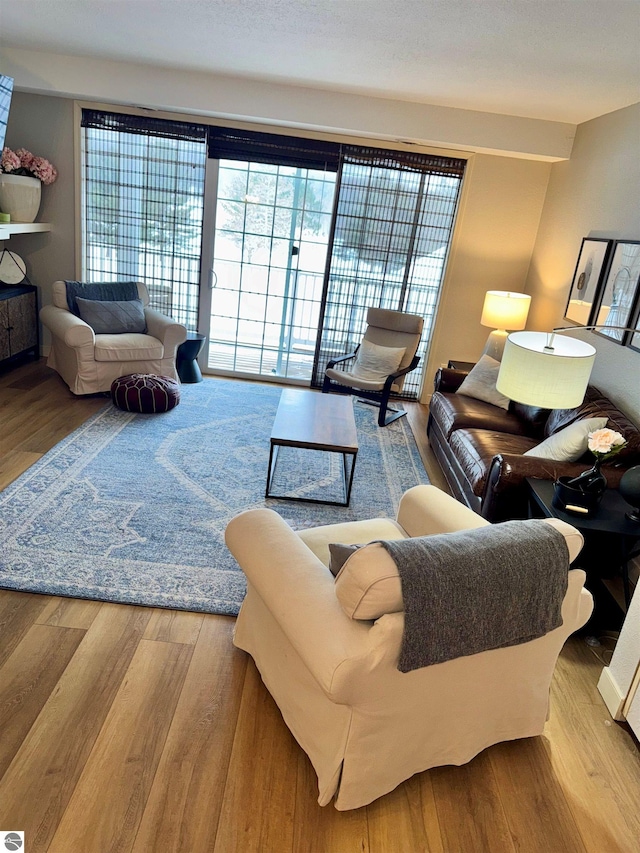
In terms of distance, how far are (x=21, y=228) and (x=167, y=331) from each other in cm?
148

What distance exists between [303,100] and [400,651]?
4.48 metres

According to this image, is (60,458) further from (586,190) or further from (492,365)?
(586,190)

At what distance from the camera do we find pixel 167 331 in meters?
4.81

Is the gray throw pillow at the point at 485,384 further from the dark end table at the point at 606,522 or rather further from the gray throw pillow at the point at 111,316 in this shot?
the gray throw pillow at the point at 111,316

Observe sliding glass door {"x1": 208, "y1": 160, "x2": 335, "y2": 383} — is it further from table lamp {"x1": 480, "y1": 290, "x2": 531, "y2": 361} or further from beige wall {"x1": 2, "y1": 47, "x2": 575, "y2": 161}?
table lamp {"x1": 480, "y1": 290, "x2": 531, "y2": 361}

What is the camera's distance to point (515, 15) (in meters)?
2.58

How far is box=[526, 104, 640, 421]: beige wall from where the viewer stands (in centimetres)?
358

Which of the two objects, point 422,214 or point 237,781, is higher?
point 422,214

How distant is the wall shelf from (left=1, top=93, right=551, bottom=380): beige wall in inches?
6.2

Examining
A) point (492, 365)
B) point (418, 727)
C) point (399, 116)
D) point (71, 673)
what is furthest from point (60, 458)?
point (399, 116)

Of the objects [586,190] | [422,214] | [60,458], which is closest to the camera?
[60,458]

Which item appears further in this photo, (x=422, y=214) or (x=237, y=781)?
(x=422, y=214)

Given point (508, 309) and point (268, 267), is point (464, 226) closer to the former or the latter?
point (508, 309)

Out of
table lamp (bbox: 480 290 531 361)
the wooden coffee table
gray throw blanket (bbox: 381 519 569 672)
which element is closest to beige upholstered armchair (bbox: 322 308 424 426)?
table lamp (bbox: 480 290 531 361)
